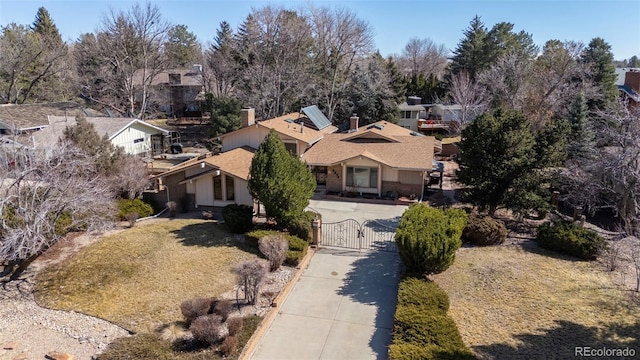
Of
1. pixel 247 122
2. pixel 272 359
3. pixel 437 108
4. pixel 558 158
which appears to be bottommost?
pixel 272 359

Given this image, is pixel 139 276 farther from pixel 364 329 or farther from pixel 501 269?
pixel 501 269

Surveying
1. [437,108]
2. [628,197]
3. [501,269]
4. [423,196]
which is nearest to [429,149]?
[423,196]

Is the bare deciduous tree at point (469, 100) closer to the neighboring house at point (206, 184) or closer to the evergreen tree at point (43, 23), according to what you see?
the neighboring house at point (206, 184)

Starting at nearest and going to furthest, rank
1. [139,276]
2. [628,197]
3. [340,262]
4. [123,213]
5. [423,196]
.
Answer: [139,276], [340,262], [628,197], [123,213], [423,196]

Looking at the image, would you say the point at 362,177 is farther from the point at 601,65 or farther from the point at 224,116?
the point at 601,65

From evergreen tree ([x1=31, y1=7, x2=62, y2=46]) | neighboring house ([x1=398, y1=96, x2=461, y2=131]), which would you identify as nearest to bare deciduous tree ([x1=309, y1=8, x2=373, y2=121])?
neighboring house ([x1=398, y1=96, x2=461, y2=131])

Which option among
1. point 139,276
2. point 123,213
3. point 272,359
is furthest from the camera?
point 123,213
